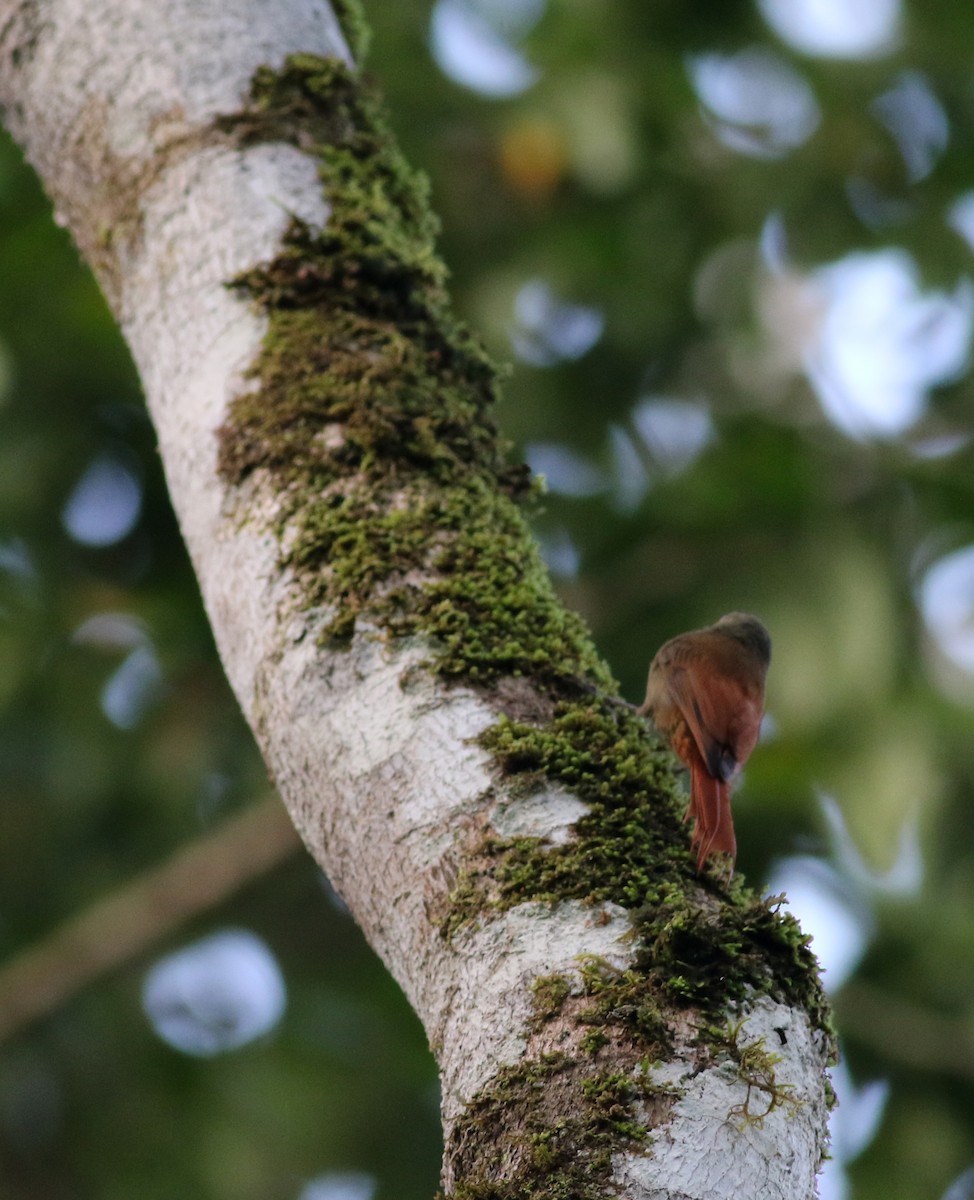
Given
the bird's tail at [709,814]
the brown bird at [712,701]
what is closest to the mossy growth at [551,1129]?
the bird's tail at [709,814]

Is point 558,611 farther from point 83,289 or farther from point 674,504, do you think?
point 83,289

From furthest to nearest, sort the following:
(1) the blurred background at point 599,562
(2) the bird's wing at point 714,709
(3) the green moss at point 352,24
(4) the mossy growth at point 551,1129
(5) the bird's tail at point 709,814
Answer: (1) the blurred background at point 599,562 < (3) the green moss at point 352,24 < (2) the bird's wing at point 714,709 < (5) the bird's tail at point 709,814 < (4) the mossy growth at point 551,1129

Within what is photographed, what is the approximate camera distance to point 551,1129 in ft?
3.88

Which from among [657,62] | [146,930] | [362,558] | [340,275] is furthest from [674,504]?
[362,558]

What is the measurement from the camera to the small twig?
5.09m

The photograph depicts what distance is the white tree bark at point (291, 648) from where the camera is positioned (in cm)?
123

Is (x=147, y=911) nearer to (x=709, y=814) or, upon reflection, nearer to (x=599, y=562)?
(x=599, y=562)

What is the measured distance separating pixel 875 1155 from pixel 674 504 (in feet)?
7.26

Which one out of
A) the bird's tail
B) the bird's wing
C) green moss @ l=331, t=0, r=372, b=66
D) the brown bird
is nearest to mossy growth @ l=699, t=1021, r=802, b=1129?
the bird's tail

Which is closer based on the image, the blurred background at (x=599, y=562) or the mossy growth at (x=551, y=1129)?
the mossy growth at (x=551, y=1129)

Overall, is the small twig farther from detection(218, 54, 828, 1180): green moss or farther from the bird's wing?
detection(218, 54, 828, 1180): green moss

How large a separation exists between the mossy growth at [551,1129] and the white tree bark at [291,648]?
0.01 m

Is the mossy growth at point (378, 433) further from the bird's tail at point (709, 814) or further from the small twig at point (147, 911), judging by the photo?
the small twig at point (147, 911)

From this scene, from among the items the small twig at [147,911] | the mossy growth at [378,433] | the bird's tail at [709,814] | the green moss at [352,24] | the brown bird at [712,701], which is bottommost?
the small twig at [147,911]
